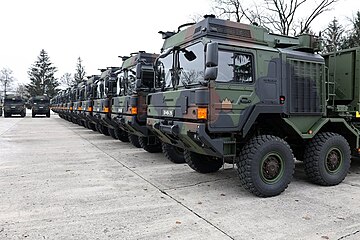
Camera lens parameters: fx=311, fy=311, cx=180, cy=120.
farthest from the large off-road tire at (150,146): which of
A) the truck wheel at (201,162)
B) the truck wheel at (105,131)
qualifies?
the truck wheel at (105,131)

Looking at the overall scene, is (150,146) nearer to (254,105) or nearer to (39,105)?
(254,105)

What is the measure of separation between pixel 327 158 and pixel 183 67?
9.37 feet

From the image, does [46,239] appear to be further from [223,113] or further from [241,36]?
[241,36]

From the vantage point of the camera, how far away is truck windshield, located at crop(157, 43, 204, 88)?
4605 mm

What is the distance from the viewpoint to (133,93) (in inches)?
322

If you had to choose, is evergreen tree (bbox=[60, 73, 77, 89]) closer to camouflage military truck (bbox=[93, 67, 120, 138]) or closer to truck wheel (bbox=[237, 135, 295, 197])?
Result: camouflage military truck (bbox=[93, 67, 120, 138])

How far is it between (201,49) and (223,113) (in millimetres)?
1019

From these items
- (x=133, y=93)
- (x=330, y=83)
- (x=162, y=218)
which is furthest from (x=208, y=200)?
(x=133, y=93)

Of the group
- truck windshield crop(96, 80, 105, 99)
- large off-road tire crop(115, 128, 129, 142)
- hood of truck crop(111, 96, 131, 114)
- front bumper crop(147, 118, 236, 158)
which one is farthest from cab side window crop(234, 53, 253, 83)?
truck windshield crop(96, 80, 105, 99)

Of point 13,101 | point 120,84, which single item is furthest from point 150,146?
point 13,101

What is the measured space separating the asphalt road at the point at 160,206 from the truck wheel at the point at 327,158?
18cm

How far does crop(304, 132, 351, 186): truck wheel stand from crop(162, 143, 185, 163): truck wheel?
2.74 meters

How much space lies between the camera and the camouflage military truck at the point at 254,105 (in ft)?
14.3

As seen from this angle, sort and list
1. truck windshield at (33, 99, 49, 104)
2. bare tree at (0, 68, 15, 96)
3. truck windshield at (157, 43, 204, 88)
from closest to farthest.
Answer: truck windshield at (157, 43, 204, 88) → truck windshield at (33, 99, 49, 104) → bare tree at (0, 68, 15, 96)
